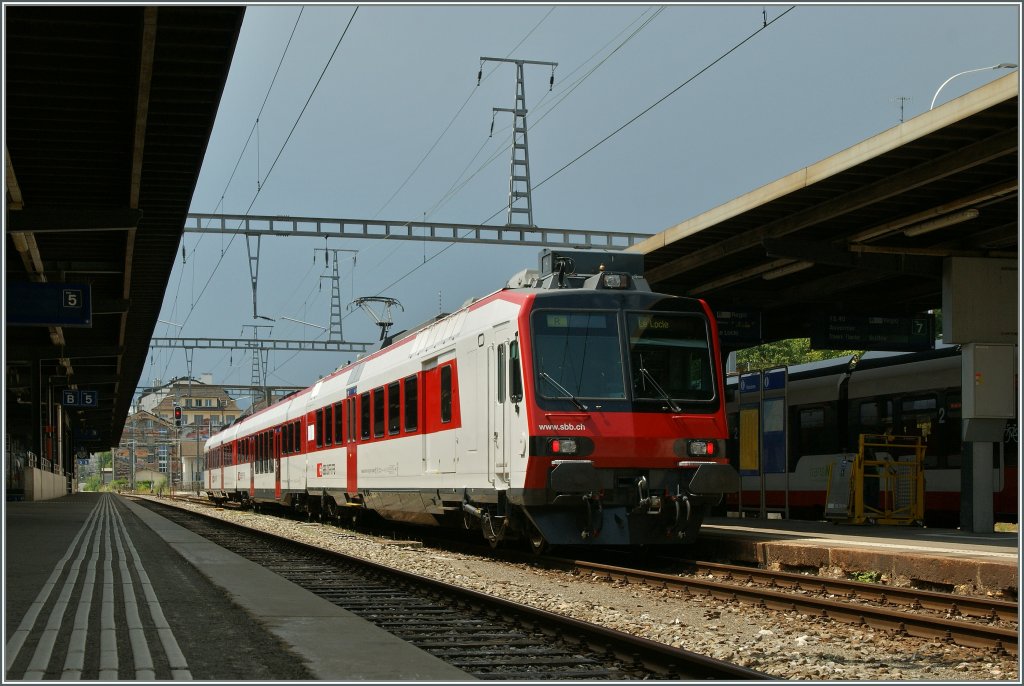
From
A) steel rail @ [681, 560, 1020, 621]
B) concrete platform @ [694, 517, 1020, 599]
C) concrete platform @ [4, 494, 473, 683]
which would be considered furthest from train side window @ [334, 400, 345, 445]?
steel rail @ [681, 560, 1020, 621]

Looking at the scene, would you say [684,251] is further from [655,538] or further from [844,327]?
[655,538]

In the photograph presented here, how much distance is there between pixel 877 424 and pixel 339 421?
9971 mm

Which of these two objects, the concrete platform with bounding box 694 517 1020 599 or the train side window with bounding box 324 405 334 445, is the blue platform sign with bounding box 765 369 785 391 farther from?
the train side window with bounding box 324 405 334 445

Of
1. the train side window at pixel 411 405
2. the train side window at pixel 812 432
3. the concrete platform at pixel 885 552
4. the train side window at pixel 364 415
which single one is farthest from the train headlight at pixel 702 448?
the train side window at pixel 812 432

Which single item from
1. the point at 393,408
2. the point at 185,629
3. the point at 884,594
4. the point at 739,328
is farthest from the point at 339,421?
the point at 185,629

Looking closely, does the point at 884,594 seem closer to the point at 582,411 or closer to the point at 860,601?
the point at 860,601

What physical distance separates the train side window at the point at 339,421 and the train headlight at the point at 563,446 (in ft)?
33.7

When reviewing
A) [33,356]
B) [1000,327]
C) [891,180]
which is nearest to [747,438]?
[1000,327]

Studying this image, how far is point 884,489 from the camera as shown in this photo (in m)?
19.0

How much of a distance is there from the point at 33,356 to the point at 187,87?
26.0m

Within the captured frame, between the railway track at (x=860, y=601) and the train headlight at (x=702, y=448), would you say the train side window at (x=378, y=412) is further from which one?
the train headlight at (x=702, y=448)

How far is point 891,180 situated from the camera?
15750mm

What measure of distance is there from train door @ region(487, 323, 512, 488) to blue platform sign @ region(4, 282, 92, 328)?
996cm

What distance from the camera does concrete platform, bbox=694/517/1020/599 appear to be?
1080 centimetres
